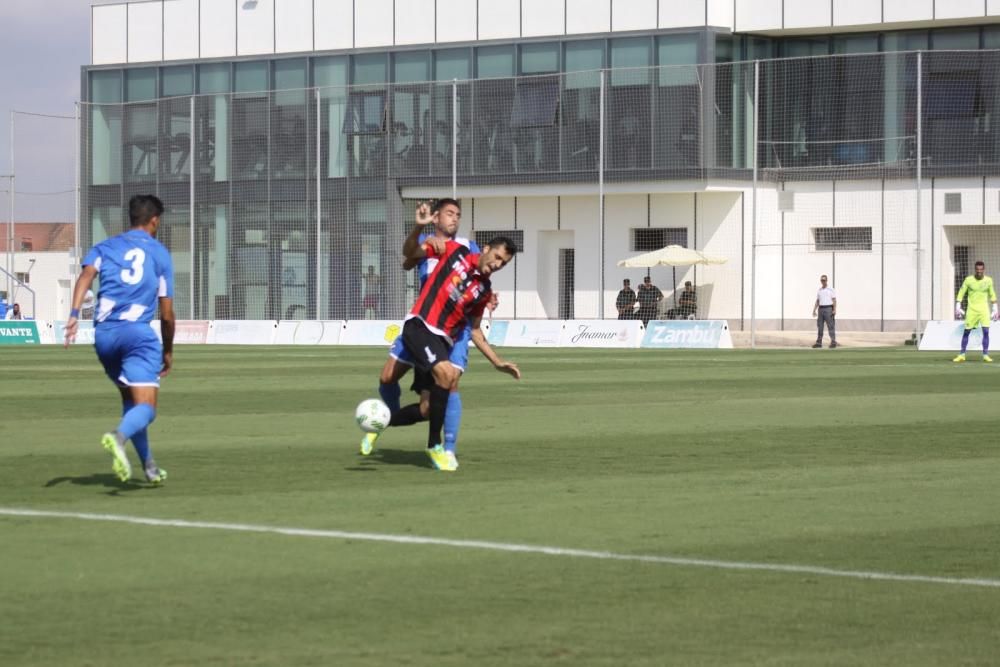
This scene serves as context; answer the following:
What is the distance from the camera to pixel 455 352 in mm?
12609

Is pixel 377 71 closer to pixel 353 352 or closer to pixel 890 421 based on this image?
pixel 353 352

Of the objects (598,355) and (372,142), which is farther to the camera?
(372,142)

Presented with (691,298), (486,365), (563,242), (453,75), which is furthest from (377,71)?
(486,365)

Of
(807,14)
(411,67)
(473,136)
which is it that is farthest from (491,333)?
(807,14)

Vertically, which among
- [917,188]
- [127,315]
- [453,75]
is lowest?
[127,315]

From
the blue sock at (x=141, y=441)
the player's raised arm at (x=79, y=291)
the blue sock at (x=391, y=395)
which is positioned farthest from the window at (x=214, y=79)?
the blue sock at (x=141, y=441)

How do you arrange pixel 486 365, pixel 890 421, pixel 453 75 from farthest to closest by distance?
pixel 453 75 < pixel 486 365 < pixel 890 421

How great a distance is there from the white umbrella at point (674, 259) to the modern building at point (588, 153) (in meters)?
0.53

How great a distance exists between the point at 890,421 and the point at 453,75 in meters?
38.7

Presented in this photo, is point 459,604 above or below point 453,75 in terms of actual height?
below

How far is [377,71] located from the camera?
55906mm

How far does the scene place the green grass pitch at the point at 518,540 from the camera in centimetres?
633

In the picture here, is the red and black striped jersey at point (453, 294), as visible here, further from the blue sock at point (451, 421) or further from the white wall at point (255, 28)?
the white wall at point (255, 28)

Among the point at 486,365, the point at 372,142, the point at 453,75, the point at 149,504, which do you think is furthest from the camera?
the point at 453,75
